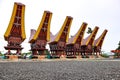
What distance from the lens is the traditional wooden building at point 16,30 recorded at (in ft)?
A: 117

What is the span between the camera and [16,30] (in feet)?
120

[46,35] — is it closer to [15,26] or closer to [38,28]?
[38,28]

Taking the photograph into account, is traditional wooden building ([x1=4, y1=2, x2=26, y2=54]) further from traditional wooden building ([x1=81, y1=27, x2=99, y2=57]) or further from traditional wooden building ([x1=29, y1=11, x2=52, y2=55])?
traditional wooden building ([x1=81, y1=27, x2=99, y2=57])

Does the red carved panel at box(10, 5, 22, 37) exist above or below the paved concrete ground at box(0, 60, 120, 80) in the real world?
above

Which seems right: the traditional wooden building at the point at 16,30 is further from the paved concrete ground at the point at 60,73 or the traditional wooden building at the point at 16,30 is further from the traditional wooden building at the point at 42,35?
the paved concrete ground at the point at 60,73

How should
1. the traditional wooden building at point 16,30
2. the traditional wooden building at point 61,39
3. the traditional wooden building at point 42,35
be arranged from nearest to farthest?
1. the traditional wooden building at point 16,30
2. the traditional wooden building at point 42,35
3. the traditional wooden building at point 61,39

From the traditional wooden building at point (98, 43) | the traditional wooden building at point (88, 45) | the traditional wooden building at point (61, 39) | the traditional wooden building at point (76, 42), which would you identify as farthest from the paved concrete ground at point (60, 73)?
the traditional wooden building at point (98, 43)

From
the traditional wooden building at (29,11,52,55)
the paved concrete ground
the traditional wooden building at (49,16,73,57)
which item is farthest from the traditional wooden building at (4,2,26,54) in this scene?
the paved concrete ground

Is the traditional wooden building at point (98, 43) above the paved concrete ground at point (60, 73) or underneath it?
above

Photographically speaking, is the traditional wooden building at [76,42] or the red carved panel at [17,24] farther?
the traditional wooden building at [76,42]

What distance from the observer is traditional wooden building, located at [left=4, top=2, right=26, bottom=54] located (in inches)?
1403

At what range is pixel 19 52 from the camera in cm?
3731

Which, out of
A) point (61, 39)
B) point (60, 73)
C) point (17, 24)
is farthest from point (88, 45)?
point (60, 73)

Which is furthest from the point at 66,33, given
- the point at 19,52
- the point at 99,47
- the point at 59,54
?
the point at 99,47
